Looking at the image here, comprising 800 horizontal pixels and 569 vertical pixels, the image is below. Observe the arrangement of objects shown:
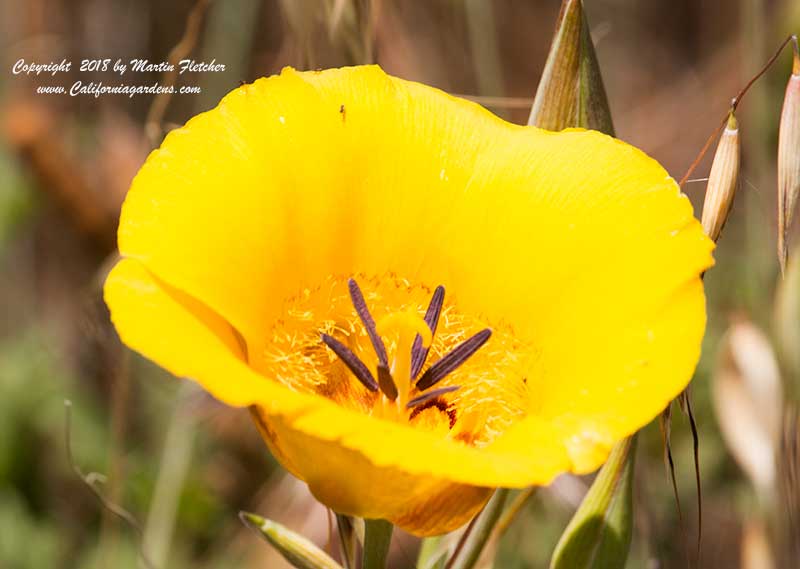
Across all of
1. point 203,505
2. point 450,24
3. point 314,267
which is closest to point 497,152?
point 314,267

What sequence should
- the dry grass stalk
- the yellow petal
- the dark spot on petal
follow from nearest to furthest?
the yellow petal, the dry grass stalk, the dark spot on petal

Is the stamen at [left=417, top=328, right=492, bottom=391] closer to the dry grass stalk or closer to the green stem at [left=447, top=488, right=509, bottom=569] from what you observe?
the green stem at [left=447, top=488, right=509, bottom=569]

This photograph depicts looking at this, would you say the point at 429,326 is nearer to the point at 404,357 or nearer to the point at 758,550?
the point at 404,357

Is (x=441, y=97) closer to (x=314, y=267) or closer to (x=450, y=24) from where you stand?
(x=314, y=267)

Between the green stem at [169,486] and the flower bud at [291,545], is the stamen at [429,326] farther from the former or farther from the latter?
the green stem at [169,486]

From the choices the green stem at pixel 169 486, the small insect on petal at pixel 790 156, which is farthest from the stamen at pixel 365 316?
the green stem at pixel 169 486

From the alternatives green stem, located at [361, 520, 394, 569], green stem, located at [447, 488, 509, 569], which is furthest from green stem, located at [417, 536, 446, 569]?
green stem, located at [361, 520, 394, 569]

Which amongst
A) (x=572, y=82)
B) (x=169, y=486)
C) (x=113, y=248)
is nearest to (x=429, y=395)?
(x=572, y=82)
